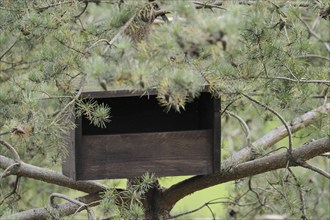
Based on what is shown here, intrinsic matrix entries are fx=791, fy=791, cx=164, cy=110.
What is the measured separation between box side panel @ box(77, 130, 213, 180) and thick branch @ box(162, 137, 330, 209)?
130 millimetres

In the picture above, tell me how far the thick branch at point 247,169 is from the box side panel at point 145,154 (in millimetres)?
130

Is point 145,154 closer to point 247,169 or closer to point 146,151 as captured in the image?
point 146,151

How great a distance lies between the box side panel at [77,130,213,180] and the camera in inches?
99.2

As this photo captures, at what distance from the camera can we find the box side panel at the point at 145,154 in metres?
2.52

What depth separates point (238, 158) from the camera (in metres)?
2.82

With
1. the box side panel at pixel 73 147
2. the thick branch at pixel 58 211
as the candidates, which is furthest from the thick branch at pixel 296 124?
the box side panel at pixel 73 147

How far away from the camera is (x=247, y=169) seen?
2.70 m

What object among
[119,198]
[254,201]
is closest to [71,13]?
[119,198]

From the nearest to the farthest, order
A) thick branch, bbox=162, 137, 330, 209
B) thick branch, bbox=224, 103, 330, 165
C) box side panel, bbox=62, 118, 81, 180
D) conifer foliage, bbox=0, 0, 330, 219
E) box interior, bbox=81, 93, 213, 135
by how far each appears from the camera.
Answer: conifer foliage, bbox=0, 0, 330, 219 → box side panel, bbox=62, 118, 81, 180 → thick branch, bbox=162, 137, 330, 209 → box interior, bbox=81, 93, 213, 135 → thick branch, bbox=224, 103, 330, 165

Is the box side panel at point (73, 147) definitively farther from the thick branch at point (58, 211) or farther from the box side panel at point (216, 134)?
the box side panel at point (216, 134)

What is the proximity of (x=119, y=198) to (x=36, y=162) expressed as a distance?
1.06 m

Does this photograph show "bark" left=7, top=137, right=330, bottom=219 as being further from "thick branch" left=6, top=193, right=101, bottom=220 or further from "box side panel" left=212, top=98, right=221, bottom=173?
"box side panel" left=212, top=98, right=221, bottom=173

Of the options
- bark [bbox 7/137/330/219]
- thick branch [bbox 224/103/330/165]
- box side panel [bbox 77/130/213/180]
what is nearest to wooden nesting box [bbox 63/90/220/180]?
box side panel [bbox 77/130/213/180]

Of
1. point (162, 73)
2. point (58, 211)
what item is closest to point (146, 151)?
point (58, 211)
